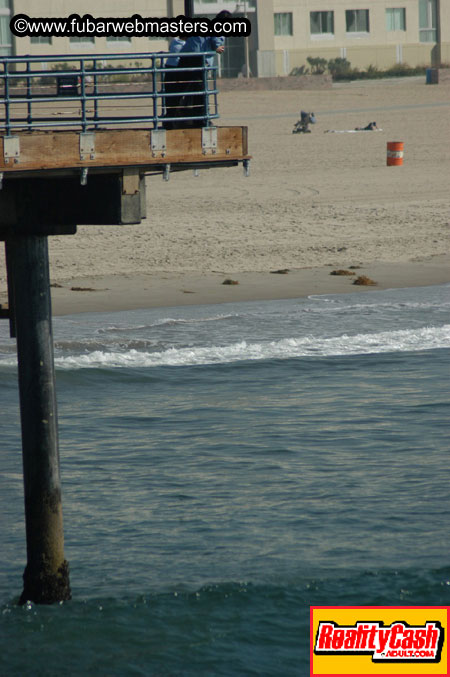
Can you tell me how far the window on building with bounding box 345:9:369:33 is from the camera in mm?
68562

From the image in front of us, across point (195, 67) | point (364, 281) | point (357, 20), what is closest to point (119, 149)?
point (195, 67)

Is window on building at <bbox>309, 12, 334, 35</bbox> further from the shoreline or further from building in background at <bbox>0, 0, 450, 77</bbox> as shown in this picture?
the shoreline

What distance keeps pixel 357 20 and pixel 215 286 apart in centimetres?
4905

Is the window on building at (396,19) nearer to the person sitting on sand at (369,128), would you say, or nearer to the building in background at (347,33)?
the building in background at (347,33)

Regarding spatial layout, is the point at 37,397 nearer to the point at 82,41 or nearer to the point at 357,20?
the point at 82,41

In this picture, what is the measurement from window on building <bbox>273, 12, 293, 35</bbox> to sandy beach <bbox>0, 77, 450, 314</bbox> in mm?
29822

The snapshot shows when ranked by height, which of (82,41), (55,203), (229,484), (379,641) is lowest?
(379,641)

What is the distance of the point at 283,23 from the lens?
2657 inches

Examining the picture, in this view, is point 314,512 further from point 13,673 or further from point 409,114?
point 409,114

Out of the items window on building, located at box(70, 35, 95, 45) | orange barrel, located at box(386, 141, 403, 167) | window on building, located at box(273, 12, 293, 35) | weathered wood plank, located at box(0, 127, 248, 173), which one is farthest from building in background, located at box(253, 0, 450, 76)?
weathered wood plank, located at box(0, 127, 248, 173)

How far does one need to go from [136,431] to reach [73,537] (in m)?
3.90

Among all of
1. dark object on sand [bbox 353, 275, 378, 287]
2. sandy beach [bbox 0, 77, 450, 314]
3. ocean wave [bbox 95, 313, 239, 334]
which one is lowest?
ocean wave [bbox 95, 313, 239, 334]

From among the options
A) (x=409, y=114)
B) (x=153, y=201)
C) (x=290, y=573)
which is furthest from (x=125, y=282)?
(x=409, y=114)

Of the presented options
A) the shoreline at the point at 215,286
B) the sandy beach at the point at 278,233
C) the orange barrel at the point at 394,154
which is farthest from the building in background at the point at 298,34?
the shoreline at the point at 215,286
